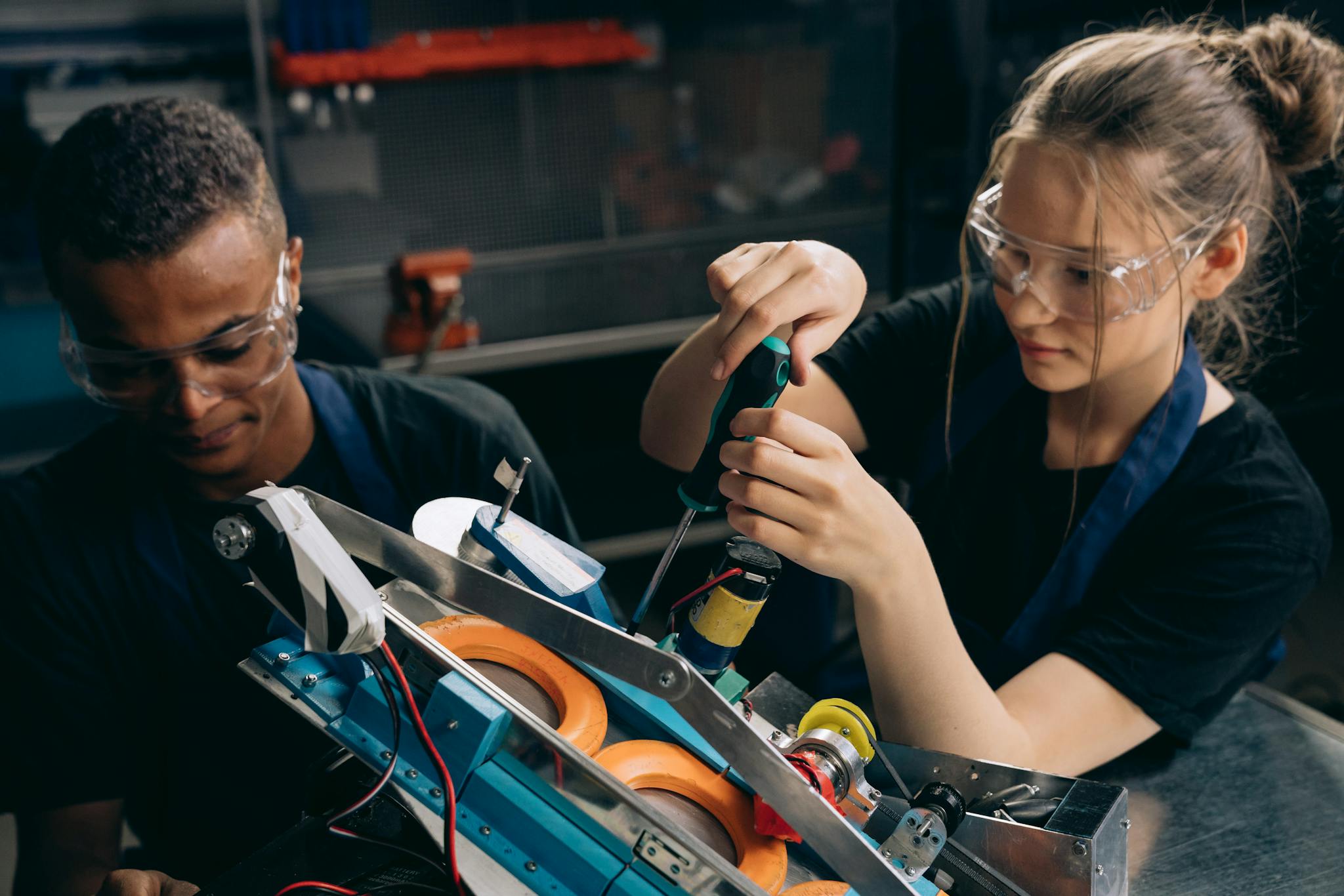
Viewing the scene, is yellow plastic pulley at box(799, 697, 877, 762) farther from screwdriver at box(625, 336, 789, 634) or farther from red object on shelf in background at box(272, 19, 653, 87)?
red object on shelf in background at box(272, 19, 653, 87)

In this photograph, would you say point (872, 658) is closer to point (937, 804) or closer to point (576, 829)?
point (937, 804)

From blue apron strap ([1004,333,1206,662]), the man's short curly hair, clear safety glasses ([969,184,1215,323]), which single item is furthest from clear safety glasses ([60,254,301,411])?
blue apron strap ([1004,333,1206,662])

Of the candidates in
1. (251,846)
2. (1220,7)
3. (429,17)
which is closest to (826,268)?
(251,846)

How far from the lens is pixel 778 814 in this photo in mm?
771

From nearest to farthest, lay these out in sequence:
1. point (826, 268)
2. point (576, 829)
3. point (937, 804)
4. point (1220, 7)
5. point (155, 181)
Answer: point (576, 829) → point (937, 804) → point (826, 268) → point (155, 181) → point (1220, 7)

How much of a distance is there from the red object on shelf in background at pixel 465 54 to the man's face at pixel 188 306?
1.72m

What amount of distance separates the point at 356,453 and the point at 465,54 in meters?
1.89

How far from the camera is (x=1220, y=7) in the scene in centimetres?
264

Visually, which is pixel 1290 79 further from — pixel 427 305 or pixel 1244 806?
pixel 427 305

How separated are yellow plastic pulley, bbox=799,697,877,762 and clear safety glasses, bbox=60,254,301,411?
31.7 inches

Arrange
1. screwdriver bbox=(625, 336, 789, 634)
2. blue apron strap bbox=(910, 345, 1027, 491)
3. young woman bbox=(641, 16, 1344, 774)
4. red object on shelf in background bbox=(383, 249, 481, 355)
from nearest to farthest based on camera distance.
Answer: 1. screwdriver bbox=(625, 336, 789, 634)
2. young woman bbox=(641, 16, 1344, 774)
3. blue apron strap bbox=(910, 345, 1027, 491)
4. red object on shelf in background bbox=(383, 249, 481, 355)

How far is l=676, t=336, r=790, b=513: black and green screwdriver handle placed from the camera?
89cm

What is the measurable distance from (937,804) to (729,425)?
0.37 metres

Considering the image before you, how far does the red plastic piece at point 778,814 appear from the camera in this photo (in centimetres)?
81
